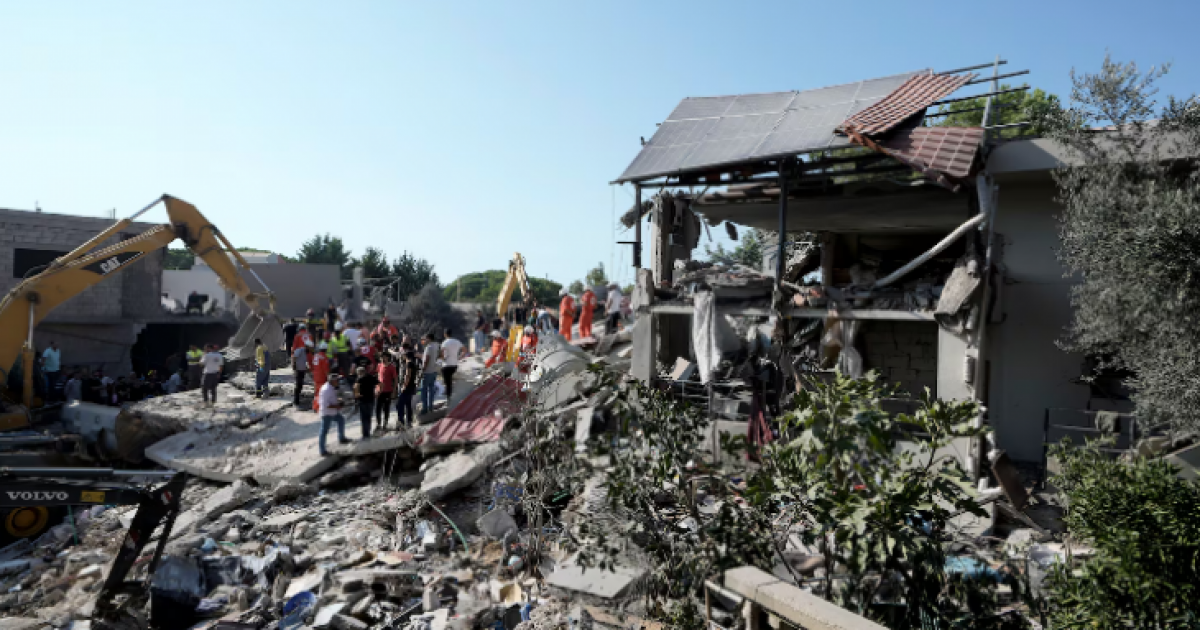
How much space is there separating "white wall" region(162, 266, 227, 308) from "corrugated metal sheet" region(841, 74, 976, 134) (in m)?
25.7

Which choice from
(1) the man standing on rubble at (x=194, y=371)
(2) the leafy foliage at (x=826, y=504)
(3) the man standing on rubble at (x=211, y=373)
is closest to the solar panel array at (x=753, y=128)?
(2) the leafy foliage at (x=826, y=504)

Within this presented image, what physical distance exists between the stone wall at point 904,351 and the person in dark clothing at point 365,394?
8.16 meters

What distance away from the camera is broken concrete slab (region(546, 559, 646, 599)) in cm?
688

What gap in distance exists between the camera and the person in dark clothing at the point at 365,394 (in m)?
11.8

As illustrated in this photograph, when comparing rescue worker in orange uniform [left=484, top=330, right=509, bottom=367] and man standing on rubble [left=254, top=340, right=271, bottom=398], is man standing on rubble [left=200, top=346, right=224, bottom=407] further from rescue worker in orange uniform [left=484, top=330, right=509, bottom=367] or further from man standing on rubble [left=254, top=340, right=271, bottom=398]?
rescue worker in orange uniform [left=484, top=330, right=509, bottom=367]

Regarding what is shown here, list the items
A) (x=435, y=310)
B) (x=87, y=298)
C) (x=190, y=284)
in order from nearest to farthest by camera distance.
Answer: (x=87, y=298) → (x=190, y=284) → (x=435, y=310)

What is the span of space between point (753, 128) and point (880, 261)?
3.82m

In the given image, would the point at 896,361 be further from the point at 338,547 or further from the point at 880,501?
the point at 880,501

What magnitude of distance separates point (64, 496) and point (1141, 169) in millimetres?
12045

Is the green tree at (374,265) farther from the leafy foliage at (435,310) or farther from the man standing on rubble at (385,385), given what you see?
the man standing on rubble at (385,385)

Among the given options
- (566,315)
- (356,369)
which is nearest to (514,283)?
(566,315)

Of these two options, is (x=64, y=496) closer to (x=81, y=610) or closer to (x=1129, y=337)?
(x=81, y=610)

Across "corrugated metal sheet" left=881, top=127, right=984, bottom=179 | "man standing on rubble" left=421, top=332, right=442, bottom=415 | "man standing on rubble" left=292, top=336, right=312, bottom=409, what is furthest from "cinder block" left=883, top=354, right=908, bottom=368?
"man standing on rubble" left=292, top=336, right=312, bottom=409

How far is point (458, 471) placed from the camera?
415 inches
